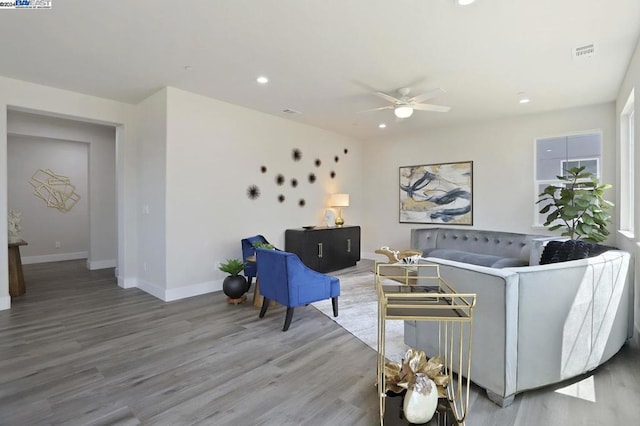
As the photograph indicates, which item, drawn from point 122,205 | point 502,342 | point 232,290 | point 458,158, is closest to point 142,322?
point 232,290

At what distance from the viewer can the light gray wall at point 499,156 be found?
16.0 ft

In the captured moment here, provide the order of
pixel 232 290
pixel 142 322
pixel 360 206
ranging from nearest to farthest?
pixel 142 322, pixel 232 290, pixel 360 206

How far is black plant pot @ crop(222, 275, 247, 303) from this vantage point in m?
4.07

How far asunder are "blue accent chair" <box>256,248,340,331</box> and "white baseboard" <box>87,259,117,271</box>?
4712 mm

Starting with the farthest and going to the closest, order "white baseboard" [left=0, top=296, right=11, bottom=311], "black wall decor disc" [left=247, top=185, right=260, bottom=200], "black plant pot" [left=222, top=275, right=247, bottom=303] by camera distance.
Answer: "black wall decor disc" [left=247, top=185, right=260, bottom=200], "black plant pot" [left=222, top=275, right=247, bottom=303], "white baseboard" [left=0, top=296, right=11, bottom=311]

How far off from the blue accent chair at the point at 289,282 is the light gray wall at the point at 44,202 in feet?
19.0

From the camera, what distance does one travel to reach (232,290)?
4.07 meters

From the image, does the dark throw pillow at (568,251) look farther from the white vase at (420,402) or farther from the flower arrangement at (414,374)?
the white vase at (420,402)

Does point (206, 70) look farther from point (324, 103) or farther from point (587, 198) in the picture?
point (587, 198)

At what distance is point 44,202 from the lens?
706 centimetres

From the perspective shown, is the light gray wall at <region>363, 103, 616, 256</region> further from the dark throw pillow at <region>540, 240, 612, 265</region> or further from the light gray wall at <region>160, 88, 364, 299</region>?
the dark throw pillow at <region>540, 240, 612, 265</region>

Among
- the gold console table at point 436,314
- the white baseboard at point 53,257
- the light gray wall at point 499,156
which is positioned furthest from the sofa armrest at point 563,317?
the white baseboard at point 53,257

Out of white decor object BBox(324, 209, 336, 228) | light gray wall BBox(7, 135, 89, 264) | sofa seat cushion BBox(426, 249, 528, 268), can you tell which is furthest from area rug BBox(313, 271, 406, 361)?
light gray wall BBox(7, 135, 89, 264)

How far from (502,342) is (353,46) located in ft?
8.96
